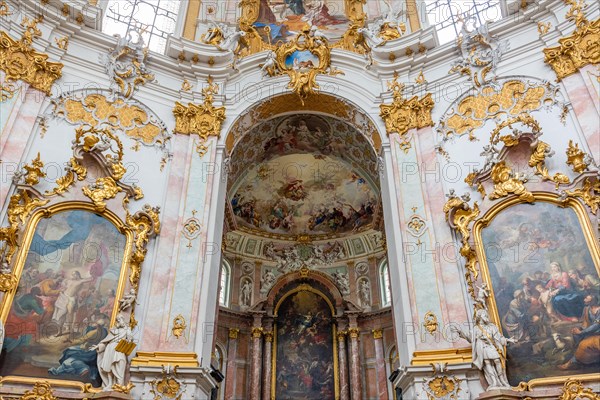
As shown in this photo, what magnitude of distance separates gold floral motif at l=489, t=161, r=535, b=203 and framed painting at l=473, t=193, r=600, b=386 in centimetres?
20

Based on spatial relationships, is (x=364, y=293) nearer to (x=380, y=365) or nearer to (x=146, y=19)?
(x=380, y=365)

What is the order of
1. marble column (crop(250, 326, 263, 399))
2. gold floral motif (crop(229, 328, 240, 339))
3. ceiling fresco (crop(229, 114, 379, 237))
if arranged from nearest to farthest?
ceiling fresco (crop(229, 114, 379, 237)), marble column (crop(250, 326, 263, 399)), gold floral motif (crop(229, 328, 240, 339))

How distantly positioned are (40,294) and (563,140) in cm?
1177

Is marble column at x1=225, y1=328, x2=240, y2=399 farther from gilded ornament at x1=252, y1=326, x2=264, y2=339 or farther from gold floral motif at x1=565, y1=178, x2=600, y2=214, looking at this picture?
gold floral motif at x1=565, y1=178, x2=600, y2=214

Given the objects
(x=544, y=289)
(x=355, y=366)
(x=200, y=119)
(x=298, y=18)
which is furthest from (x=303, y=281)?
(x=544, y=289)

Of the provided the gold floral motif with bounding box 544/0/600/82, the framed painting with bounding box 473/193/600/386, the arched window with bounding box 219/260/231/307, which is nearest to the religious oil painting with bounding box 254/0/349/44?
the gold floral motif with bounding box 544/0/600/82

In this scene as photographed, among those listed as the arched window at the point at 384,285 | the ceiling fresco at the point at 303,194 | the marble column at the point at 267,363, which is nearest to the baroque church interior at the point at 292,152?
the ceiling fresco at the point at 303,194

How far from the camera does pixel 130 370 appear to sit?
9648 millimetres

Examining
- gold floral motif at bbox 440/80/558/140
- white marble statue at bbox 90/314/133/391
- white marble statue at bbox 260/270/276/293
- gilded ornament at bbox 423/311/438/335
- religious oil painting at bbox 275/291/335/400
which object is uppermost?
gold floral motif at bbox 440/80/558/140

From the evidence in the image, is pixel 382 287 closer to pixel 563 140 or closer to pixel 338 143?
pixel 338 143

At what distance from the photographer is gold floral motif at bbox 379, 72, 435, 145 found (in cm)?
1289


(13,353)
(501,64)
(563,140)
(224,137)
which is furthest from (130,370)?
(501,64)

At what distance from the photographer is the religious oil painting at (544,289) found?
9.05m

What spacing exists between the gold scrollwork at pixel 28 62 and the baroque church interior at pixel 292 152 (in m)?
0.05
